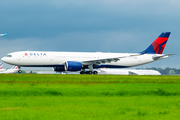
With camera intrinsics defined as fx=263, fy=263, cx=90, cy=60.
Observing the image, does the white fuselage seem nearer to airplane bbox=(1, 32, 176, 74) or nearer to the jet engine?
airplane bbox=(1, 32, 176, 74)

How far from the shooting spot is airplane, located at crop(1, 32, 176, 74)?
160 feet

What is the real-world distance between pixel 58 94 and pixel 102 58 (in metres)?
36.7

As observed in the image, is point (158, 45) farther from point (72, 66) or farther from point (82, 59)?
point (72, 66)

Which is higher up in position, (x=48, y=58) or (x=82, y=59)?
(x=48, y=58)

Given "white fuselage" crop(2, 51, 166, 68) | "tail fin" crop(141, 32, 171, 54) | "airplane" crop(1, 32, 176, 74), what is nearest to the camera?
"white fuselage" crop(2, 51, 166, 68)

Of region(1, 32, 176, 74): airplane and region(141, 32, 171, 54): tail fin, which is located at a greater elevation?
region(141, 32, 171, 54): tail fin

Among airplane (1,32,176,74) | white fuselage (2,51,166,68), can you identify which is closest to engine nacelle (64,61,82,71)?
airplane (1,32,176,74)

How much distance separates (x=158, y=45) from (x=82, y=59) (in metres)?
18.6

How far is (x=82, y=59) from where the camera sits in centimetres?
5266

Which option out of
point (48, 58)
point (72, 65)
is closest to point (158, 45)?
point (72, 65)

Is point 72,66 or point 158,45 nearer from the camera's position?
point 72,66

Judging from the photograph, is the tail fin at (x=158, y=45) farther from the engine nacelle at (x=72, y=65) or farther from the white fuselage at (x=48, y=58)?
the engine nacelle at (x=72, y=65)
